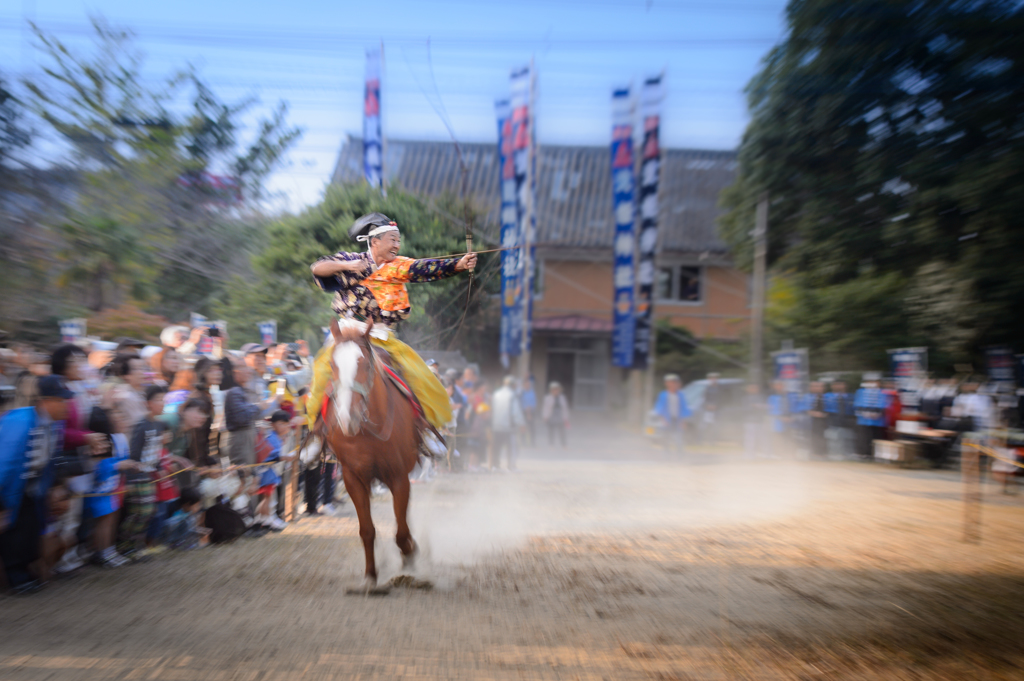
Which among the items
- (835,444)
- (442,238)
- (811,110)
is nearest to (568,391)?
(835,444)

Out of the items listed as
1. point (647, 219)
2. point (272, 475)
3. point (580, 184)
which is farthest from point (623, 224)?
point (272, 475)

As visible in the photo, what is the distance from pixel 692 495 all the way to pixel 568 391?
15.8 metres

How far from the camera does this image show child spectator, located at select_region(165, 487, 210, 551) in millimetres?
6547

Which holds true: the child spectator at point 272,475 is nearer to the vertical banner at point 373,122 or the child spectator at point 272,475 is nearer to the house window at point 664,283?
the vertical banner at point 373,122

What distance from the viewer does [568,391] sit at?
2659 cm

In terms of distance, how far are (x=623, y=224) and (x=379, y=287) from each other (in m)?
13.2

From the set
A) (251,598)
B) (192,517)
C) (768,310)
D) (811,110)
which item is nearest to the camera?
(251,598)

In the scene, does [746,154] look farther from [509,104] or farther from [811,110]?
[509,104]

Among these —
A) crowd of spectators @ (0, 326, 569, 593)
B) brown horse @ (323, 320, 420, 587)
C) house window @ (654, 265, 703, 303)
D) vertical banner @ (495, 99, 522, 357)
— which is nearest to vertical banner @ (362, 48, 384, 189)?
vertical banner @ (495, 99, 522, 357)

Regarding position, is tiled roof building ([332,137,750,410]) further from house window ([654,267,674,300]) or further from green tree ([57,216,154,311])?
green tree ([57,216,154,311])

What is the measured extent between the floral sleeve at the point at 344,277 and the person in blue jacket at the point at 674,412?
11.5 m

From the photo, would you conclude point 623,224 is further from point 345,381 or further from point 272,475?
point 345,381

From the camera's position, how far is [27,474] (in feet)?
16.5

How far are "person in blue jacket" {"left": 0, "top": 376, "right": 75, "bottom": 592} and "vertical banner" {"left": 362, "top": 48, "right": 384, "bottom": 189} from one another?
34.0 ft
